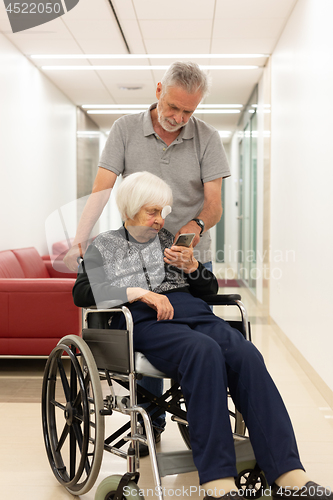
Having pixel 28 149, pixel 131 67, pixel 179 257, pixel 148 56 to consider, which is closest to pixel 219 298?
pixel 179 257

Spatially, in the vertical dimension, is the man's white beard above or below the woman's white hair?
above

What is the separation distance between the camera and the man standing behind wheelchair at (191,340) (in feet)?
4.03

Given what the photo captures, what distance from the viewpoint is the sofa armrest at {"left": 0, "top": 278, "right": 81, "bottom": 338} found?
303 cm

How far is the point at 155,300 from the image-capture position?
1521mm

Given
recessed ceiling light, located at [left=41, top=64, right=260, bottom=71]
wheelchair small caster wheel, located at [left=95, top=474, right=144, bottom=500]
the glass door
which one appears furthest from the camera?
the glass door

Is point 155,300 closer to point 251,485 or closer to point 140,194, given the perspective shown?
point 140,194

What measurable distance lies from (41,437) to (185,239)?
1.23 m

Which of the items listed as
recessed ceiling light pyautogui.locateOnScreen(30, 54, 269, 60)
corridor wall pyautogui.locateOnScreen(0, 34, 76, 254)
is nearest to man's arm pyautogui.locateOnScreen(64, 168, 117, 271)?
corridor wall pyautogui.locateOnScreen(0, 34, 76, 254)

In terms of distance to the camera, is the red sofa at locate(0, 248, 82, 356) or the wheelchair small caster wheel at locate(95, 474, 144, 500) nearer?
the wheelchair small caster wheel at locate(95, 474, 144, 500)

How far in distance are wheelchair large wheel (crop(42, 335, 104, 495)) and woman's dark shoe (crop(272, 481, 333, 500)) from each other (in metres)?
0.54

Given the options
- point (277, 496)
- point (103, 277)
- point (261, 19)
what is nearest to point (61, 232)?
point (103, 277)

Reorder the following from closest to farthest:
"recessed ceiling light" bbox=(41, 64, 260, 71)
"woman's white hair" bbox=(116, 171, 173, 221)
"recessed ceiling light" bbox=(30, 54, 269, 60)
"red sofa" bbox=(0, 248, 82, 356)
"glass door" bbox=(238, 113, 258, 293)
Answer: "woman's white hair" bbox=(116, 171, 173, 221)
"red sofa" bbox=(0, 248, 82, 356)
"recessed ceiling light" bbox=(30, 54, 269, 60)
"recessed ceiling light" bbox=(41, 64, 260, 71)
"glass door" bbox=(238, 113, 258, 293)

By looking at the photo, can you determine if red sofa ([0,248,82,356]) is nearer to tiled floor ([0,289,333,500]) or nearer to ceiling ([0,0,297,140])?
tiled floor ([0,289,333,500])

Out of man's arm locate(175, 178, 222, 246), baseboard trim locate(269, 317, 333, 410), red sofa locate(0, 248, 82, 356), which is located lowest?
baseboard trim locate(269, 317, 333, 410)
